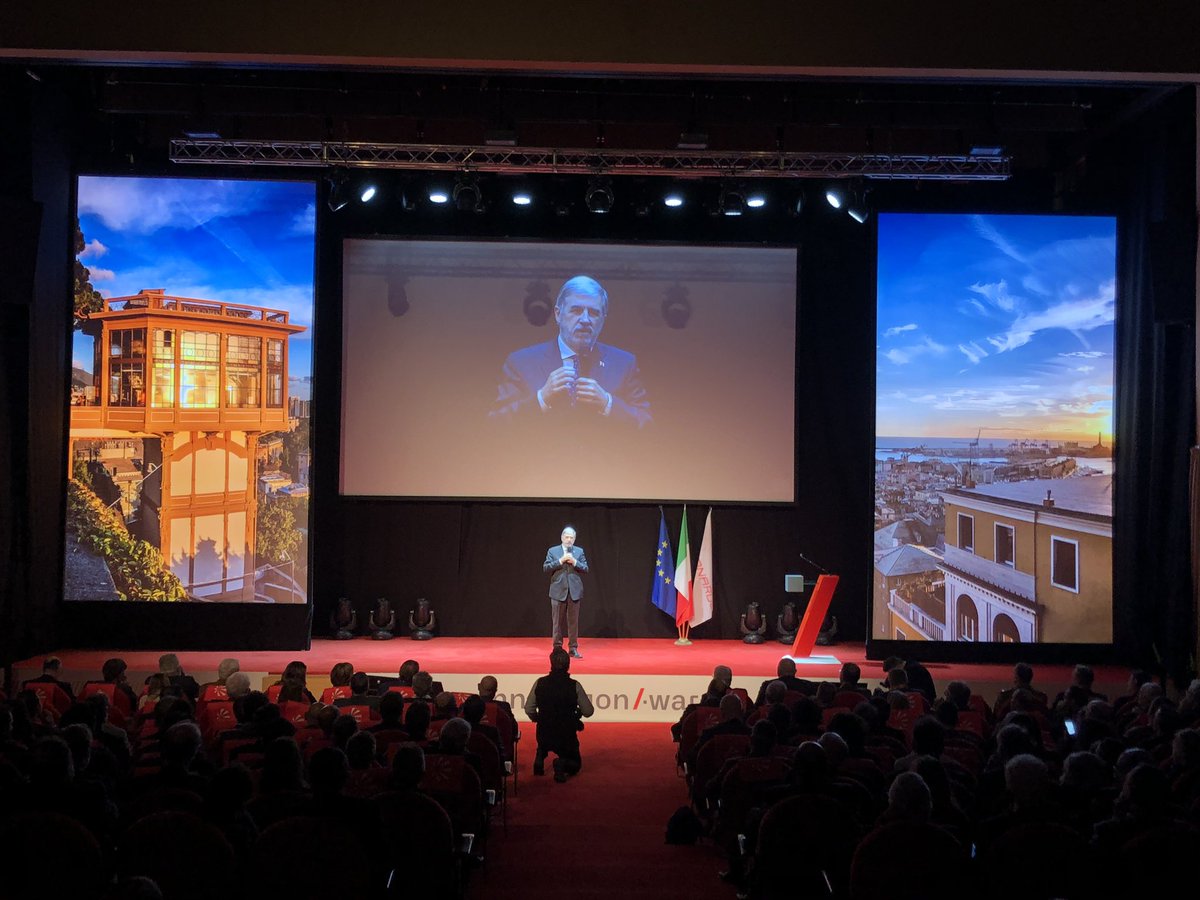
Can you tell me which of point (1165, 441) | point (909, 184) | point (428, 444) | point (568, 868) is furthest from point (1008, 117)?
point (568, 868)

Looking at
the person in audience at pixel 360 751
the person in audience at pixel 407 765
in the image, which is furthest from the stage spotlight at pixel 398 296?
→ the person in audience at pixel 407 765

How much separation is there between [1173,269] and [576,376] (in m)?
6.43

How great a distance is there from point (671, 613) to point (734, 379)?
2869mm

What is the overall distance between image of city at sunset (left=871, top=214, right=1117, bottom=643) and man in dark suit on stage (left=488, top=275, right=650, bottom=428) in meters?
2.92

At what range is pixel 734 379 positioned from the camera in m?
13.1

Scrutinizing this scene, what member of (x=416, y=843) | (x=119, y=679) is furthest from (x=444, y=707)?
(x=119, y=679)

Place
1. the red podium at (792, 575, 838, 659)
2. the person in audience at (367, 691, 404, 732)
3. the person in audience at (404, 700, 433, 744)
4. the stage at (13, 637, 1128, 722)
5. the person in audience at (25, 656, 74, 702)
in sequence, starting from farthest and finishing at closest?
1. the red podium at (792, 575, 838, 659)
2. the stage at (13, 637, 1128, 722)
3. the person in audience at (25, 656, 74, 702)
4. the person in audience at (367, 691, 404, 732)
5. the person in audience at (404, 700, 433, 744)

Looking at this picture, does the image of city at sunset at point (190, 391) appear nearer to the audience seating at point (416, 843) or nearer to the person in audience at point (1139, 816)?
the audience seating at point (416, 843)

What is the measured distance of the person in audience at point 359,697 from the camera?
711cm

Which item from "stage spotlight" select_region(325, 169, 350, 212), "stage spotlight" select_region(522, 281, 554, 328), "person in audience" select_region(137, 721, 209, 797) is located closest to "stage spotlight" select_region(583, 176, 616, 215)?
"stage spotlight" select_region(522, 281, 554, 328)

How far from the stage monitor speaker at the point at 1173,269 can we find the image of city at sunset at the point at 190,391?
8.80m

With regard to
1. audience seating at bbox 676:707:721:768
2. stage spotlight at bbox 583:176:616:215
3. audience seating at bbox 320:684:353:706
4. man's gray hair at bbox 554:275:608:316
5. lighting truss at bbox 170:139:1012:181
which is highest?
lighting truss at bbox 170:139:1012:181

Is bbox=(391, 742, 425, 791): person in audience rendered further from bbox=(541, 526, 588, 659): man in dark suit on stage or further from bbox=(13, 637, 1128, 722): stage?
bbox=(541, 526, 588, 659): man in dark suit on stage

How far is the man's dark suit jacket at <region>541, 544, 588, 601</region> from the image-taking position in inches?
452
